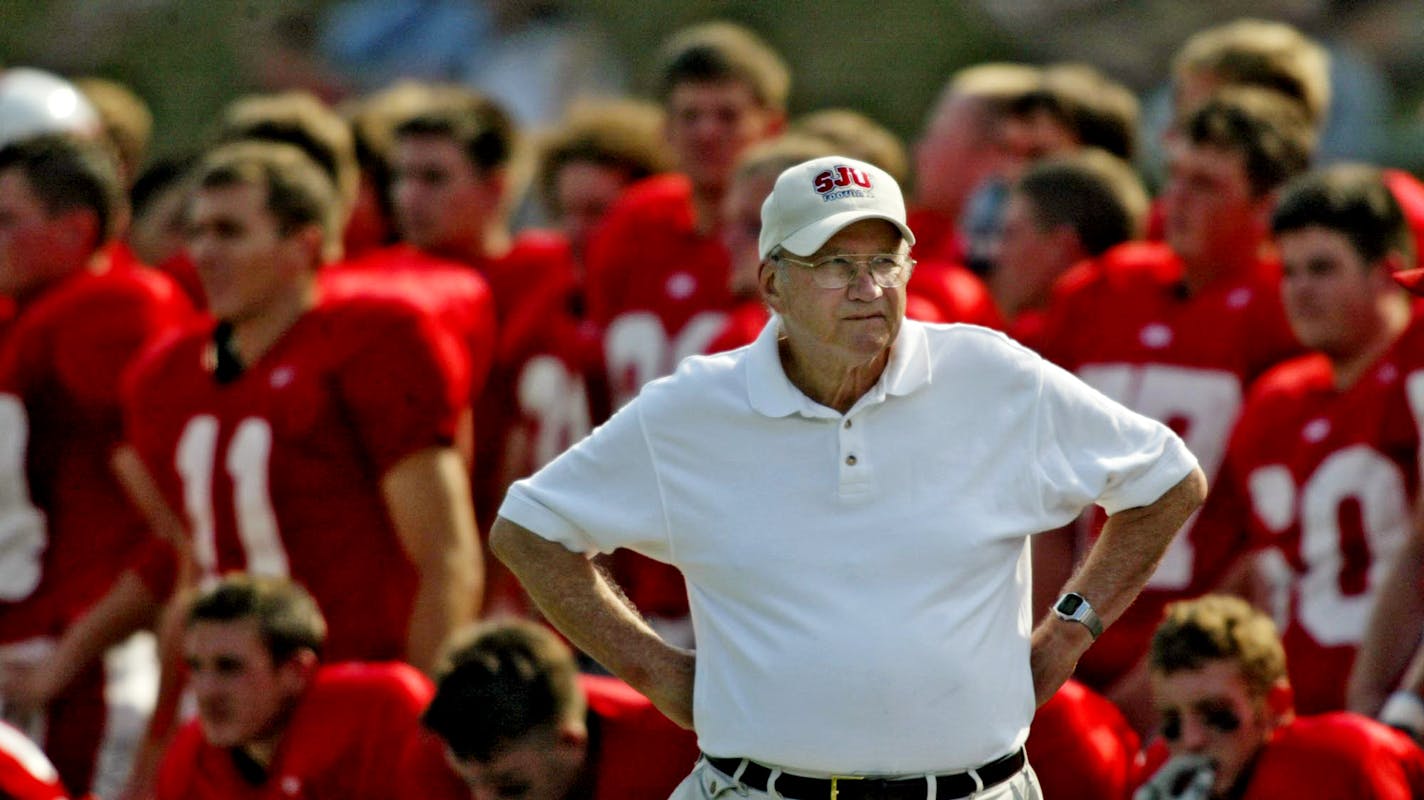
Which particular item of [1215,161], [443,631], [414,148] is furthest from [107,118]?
[1215,161]

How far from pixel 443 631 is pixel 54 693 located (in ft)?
4.07

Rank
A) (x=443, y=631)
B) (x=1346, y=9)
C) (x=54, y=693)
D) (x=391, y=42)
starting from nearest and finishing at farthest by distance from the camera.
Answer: (x=443, y=631), (x=54, y=693), (x=1346, y=9), (x=391, y=42)

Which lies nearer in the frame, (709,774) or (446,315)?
(709,774)

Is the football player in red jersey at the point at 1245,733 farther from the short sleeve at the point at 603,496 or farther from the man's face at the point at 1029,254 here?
the man's face at the point at 1029,254

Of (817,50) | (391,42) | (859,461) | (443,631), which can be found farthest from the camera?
(391,42)

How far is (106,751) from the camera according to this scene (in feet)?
21.5

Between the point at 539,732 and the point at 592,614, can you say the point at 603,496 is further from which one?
the point at 539,732

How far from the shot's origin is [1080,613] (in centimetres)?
394

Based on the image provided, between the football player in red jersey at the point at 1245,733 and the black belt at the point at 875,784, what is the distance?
1.06 m

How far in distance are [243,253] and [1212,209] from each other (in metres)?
2.30

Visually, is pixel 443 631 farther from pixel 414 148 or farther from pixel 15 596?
pixel 414 148

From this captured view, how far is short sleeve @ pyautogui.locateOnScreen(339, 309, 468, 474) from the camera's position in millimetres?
5812

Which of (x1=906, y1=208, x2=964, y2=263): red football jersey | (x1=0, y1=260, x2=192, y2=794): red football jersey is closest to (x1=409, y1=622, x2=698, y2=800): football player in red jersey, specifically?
(x1=0, y1=260, x2=192, y2=794): red football jersey

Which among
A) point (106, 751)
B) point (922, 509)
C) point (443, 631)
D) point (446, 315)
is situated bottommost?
point (106, 751)
